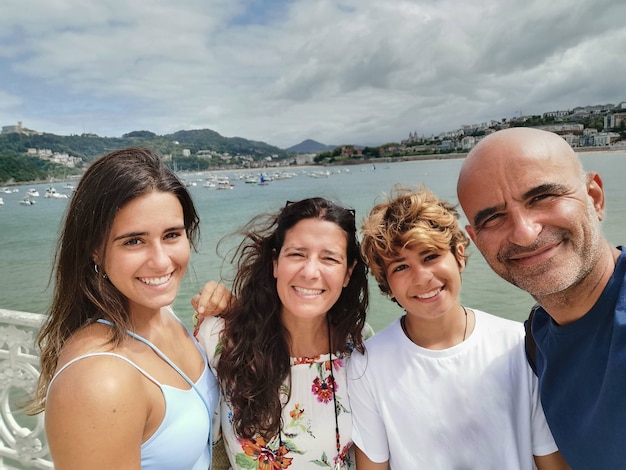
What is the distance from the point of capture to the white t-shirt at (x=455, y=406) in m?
2.09

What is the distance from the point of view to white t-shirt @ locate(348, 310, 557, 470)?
6.84ft

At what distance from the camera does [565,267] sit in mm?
1688

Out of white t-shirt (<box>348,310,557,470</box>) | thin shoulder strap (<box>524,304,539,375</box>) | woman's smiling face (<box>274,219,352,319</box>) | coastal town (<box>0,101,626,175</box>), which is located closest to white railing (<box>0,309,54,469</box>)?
woman's smiling face (<box>274,219,352,319</box>)

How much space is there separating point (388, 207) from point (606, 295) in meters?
1.21

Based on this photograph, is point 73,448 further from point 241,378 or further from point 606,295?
point 606,295

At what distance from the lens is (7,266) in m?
20.7

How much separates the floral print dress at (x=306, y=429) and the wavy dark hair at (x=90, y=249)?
83 centimetres

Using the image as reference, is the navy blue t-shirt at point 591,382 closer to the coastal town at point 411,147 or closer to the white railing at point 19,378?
the white railing at point 19,378

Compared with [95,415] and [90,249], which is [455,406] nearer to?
[95,415]

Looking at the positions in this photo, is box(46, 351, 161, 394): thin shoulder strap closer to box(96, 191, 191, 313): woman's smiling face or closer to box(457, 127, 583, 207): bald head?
box(96, 191, 191, 313): woman's smiling face

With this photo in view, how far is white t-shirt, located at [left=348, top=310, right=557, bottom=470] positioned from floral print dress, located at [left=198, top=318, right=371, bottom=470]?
0.39 feet

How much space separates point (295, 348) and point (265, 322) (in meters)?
0.25

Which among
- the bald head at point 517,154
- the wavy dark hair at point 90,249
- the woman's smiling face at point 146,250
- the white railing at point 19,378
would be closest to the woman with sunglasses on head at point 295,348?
the woman's smiling face at point 146,250

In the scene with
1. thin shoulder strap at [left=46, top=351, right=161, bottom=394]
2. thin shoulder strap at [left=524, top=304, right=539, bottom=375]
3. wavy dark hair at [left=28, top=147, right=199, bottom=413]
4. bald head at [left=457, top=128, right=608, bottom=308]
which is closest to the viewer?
thin shoulder strap at [left=46, top=351, right=161, bottom=394]
